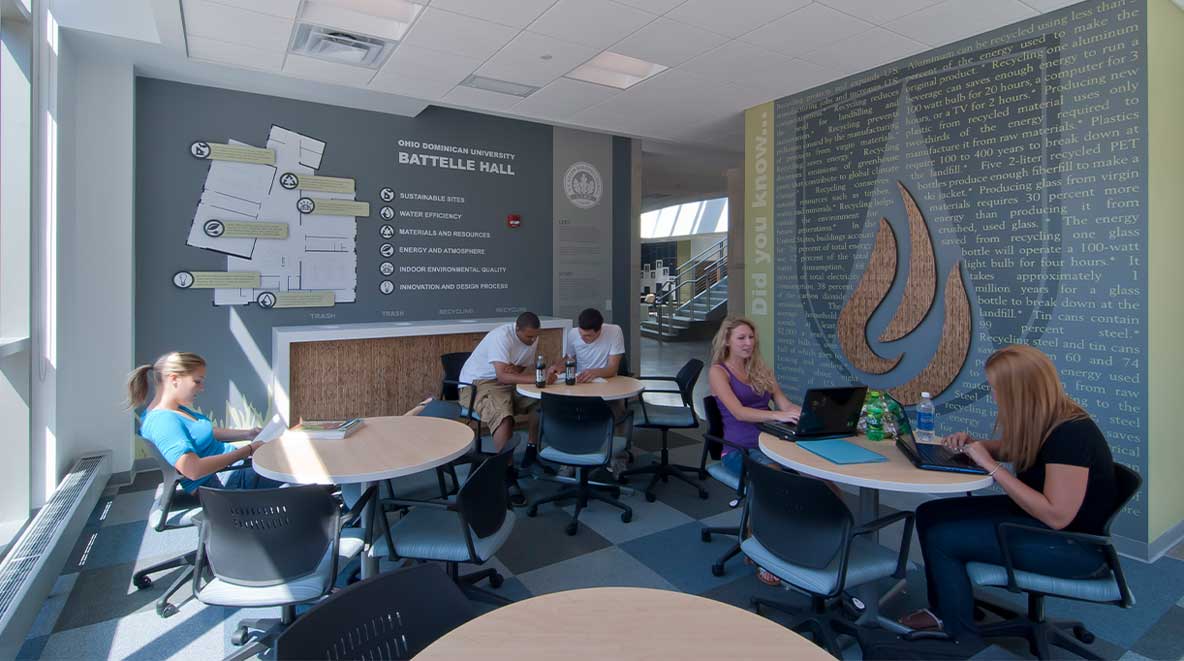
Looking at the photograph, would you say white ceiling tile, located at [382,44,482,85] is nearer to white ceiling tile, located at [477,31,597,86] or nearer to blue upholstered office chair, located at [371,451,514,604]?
white ceiling tile, located at [477,31,597,86]

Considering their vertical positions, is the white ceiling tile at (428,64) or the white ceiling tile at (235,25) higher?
the white ceiling tile at (428,64)

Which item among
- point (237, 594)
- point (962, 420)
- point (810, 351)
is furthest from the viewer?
point (810, 351)

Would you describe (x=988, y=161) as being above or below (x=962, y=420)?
→ above

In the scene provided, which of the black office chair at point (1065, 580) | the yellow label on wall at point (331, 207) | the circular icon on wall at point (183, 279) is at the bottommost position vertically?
the black office chair at point (1065, 580)

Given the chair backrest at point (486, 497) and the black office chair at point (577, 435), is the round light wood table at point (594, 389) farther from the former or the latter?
the chair backrest at point (486, 497)

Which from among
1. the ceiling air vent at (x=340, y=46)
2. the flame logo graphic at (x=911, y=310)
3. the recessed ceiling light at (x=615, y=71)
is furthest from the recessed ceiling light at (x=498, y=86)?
the flame logo graphic at (x=911, y=310)

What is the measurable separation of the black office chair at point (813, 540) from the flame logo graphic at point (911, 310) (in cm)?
222

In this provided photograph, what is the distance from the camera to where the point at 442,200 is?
5.98m

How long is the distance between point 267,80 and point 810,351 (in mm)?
4944

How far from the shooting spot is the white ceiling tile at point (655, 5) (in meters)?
3.43

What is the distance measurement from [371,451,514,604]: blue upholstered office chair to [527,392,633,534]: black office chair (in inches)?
40.5

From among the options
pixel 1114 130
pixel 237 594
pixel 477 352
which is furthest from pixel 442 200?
pixel 1114 130

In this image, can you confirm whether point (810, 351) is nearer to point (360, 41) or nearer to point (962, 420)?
point (962, 420)

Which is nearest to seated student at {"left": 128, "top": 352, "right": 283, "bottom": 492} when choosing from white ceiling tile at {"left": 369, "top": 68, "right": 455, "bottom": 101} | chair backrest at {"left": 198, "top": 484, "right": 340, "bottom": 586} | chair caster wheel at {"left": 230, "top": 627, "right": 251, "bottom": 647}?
chair backrest at {"left": 198, "top": 484, "right": 340, "bottom": 586}
